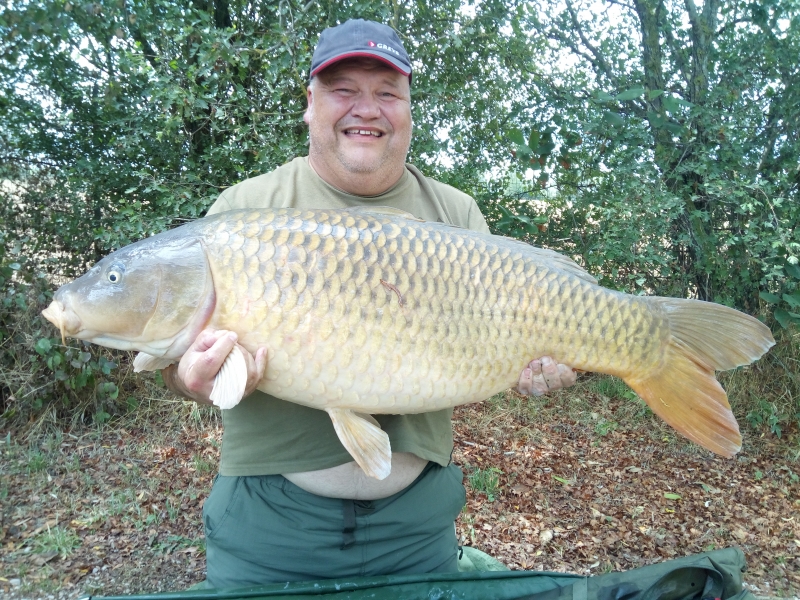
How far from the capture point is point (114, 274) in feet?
3.94

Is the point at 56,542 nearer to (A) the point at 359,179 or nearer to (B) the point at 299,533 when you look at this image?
(B) the point at 299,533

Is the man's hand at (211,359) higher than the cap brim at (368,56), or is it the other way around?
the cap brim at (368,56)

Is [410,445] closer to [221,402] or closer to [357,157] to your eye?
[221,402]

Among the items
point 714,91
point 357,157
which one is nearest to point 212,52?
point 357,157

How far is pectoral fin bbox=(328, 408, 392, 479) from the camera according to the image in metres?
1.19

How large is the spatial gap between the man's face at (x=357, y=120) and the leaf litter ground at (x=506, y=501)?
1701mm

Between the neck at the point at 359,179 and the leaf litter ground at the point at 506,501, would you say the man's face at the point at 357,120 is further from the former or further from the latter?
the leaf litter ground at the point at 506,501

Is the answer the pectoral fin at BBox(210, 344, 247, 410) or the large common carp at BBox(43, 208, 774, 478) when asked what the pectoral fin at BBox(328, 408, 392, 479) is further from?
the pectoral fin at BBox(210, 344, 247, 410)

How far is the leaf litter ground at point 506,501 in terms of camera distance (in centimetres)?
231

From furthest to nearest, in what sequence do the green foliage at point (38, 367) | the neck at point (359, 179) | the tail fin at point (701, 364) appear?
1. the green foliage at point (38, 367)
2. the neck at point (359, 179)
3. the tail fin at point (701, 364)

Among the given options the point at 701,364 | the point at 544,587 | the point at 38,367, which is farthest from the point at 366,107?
the point at 38,367

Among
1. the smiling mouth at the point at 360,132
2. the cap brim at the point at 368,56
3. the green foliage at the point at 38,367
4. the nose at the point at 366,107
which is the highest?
the cap brim at the point at 368,56

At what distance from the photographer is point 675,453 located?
3.29 meters

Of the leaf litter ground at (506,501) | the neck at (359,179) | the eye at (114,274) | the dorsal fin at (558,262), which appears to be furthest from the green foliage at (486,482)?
the eye at (114,274)
